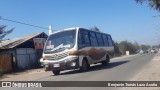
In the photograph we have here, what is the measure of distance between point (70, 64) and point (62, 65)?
0.50m

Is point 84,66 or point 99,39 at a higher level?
point 99,39

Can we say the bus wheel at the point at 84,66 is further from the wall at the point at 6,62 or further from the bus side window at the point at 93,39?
the wall at the point at 6,62

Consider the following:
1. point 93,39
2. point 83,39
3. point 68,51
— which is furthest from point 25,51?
point 68,51

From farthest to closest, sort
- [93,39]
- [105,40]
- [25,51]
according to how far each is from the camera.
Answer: [25,51], [105,40], [93,39]

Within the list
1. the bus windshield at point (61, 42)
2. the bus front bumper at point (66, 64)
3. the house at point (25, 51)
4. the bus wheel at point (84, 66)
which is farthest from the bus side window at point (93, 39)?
the house at point (25, 51)

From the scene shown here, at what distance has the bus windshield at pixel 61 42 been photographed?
20.0 meters

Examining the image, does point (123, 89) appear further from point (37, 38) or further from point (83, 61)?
point (37, 38)

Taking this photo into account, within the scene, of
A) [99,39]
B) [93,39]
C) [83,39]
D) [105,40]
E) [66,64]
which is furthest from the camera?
[105,40]

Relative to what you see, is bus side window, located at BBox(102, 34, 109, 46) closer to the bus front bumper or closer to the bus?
the bus

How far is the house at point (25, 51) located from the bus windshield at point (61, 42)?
14.2m

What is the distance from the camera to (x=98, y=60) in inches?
961

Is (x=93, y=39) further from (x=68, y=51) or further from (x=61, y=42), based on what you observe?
(x=68, y=51)

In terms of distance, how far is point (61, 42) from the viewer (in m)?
20.4

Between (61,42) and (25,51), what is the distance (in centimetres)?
1827
